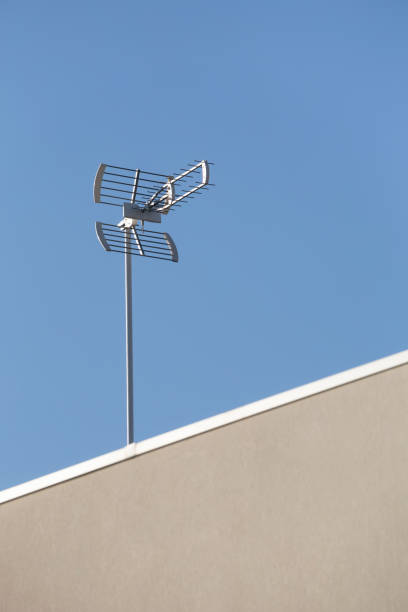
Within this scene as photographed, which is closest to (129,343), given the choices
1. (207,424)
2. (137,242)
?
(137,242)

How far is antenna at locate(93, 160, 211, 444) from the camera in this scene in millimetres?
8258

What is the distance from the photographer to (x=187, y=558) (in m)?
4.76

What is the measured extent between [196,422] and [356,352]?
1106 cm

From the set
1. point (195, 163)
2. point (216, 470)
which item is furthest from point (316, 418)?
point (195, 163)

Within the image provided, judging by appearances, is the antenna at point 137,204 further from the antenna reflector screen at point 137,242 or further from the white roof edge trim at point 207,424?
the white roof edge trim at point 207,424

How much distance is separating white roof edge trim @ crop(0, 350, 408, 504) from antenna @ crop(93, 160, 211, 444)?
284 cm

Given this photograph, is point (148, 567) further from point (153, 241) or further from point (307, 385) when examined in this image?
point (153, 241)

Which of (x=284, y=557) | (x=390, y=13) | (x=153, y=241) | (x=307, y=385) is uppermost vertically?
(x=390, y=13)

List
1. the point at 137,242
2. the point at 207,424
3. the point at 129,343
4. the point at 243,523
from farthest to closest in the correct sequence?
the point at 137,242 → the point at 129,343 → the point at 207,424 → the point at 243,523

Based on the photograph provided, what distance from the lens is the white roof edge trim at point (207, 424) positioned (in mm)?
4348

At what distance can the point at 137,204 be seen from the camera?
8500 millimetres

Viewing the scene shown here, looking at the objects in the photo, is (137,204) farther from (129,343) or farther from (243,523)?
(243,523)

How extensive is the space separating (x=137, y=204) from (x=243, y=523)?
4.42 metres

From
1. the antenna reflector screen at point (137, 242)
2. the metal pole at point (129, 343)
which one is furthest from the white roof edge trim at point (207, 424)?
the antenna reflector screen at point (137, 242)
